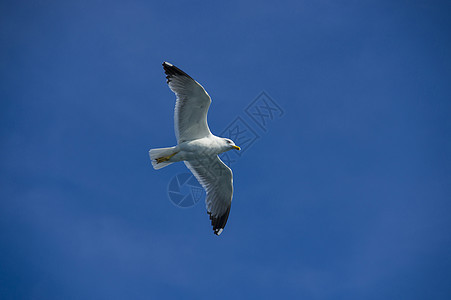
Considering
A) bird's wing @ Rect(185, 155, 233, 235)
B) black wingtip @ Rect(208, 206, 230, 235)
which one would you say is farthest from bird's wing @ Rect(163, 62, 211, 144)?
black wingtip @ Rect(208, 206, 230, 235)

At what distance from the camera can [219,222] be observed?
29.7 feet

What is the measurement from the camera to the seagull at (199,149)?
7.86 meters

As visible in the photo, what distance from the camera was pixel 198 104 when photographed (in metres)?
7.96

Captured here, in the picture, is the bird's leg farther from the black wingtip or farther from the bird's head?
the black wingtip

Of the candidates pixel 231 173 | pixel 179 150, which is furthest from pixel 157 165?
pixel 231 173

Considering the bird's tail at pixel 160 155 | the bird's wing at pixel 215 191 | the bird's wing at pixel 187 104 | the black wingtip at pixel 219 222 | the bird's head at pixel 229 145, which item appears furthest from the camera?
the black wingtip at pixel 219 222

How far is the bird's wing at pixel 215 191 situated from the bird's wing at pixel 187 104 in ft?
3.01

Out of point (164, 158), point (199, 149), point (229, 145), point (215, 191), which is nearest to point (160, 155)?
point (164, 158)

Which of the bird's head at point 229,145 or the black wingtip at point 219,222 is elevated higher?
the bird's head at point 229,145

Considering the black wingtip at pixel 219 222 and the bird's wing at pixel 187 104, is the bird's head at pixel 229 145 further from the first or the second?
the black wingtip at pixel 219 222

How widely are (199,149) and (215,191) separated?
1255 millimetres

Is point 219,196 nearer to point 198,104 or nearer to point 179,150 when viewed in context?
point 179,150

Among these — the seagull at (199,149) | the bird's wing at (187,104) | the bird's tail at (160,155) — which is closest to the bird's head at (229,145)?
the seagull at (199,149)

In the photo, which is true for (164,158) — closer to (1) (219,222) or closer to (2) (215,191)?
(2) (215,191)
